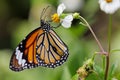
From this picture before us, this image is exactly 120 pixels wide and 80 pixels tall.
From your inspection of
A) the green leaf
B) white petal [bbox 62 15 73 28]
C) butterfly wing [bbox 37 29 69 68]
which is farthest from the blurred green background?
white petal [bbox 62 15 73 28]

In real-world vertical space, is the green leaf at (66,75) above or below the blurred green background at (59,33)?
below

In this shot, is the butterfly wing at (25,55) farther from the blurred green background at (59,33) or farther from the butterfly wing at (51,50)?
the blurred green background at (59,33)

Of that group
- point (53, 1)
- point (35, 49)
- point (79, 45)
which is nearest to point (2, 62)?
point (53, 1)

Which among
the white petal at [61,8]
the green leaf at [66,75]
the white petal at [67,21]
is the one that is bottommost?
the green leaf at [66,75]

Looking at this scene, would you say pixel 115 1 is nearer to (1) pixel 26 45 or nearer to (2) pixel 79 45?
(1) pixel 26 45

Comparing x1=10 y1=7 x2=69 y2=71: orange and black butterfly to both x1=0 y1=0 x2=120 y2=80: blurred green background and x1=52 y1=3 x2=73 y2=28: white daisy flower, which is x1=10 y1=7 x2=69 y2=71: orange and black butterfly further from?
x1=52 y1=3 x2=73 y2=28: white daisy flower

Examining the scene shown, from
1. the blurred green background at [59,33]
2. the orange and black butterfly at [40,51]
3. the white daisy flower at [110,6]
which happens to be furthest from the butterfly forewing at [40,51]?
the white daisy flower at [110,6]
